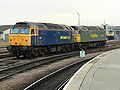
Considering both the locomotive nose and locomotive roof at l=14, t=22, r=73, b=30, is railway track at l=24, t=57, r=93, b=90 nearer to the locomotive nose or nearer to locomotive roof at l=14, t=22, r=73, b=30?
the locomotive nose

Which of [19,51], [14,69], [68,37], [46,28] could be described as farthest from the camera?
[68,37]

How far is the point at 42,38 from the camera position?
69.5 feet

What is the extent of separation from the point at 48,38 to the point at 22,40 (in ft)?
10.9

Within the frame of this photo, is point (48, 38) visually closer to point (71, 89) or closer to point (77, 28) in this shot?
point (77, 28)

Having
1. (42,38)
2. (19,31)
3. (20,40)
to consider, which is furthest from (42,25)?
(20,40)

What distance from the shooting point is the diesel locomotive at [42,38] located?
64.5 feet

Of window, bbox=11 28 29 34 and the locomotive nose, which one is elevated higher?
window, bbox=11 28 29 34

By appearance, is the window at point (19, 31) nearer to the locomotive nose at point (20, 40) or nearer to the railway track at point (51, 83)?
the locomotive nose at point (20, 40)

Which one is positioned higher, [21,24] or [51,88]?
[21,24]

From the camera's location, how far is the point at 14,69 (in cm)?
1376

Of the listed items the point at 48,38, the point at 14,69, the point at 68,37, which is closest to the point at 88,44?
the point at 68,37

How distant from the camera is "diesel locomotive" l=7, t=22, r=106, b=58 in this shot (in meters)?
19.7

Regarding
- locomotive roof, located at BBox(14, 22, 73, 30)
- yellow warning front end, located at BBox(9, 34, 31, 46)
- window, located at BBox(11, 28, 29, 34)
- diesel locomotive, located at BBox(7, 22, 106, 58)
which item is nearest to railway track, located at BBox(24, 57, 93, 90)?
yellow warning front end, located at BBox(9, 34, 31, 46)

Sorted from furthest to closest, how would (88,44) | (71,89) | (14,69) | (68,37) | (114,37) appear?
1. (114,37)
2. (88,44)
3. (68,37)
4. (14,69)
5. (71,89)
